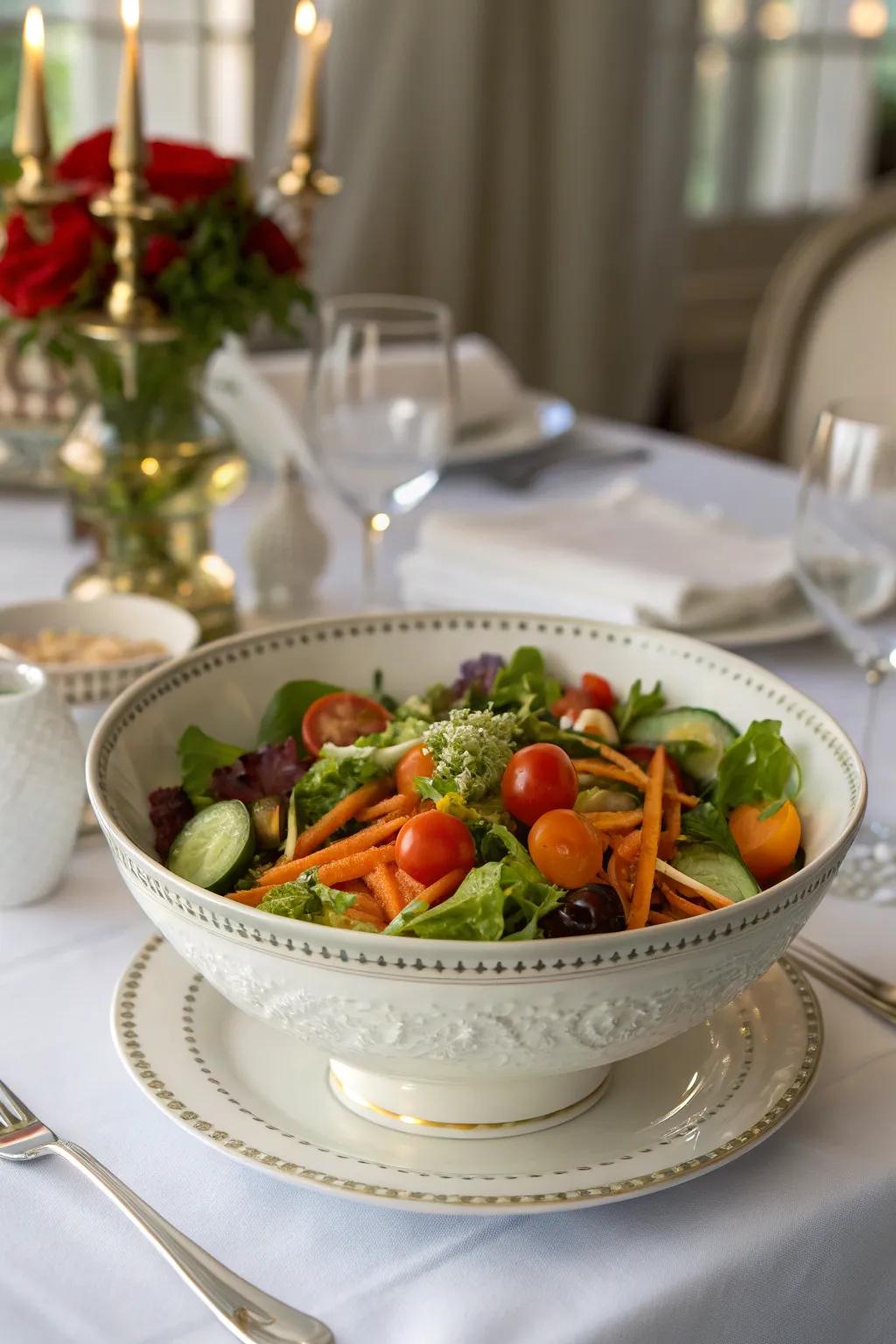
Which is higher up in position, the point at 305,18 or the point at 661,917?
the point at 305,18

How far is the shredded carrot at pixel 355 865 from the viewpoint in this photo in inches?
28.7

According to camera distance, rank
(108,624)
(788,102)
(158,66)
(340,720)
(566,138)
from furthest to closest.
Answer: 1. (788,102)
2. (566,138)
3. (158,66)
4. (108,624)
5. (340,720)

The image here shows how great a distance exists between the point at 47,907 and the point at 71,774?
0.28 ft

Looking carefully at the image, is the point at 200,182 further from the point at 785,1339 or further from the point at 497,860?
the point at 785,1339

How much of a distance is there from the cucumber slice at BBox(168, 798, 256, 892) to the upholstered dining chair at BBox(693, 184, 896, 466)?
1.67 meters

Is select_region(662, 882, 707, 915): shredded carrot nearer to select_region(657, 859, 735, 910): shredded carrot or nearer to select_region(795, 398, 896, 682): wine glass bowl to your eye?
select_region(657, 859, 735, 910): shredded carrot

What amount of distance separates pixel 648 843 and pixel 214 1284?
0.98 ft

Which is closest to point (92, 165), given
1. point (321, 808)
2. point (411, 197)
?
point (321, 808)

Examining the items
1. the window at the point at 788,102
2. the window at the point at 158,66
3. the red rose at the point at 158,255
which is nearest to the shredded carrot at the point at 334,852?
the red rose at the point at 158,255

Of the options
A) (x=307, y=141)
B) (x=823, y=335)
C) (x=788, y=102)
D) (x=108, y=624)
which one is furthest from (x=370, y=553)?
(x=788, y=102)

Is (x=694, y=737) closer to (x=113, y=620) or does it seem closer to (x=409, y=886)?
(x=409, y=886)

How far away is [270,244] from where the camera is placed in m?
1.30

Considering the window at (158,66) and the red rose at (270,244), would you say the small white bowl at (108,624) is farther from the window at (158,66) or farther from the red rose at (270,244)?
the window at (158,66)

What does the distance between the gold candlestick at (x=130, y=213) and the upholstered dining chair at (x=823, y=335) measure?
1.25m
